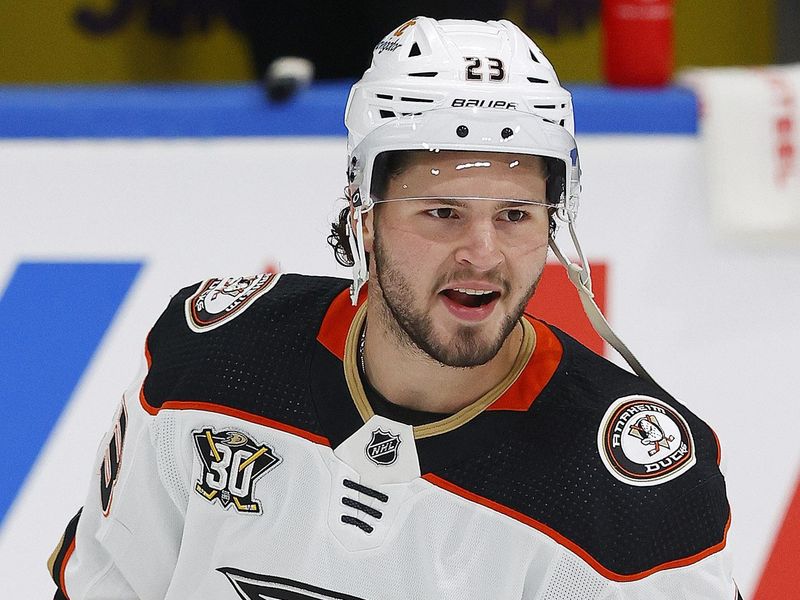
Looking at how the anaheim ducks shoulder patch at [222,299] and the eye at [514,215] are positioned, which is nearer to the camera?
the eye at [514,215]

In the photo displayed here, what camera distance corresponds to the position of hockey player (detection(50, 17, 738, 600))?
1.45 m

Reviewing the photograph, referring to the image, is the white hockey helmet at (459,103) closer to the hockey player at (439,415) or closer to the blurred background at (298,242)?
the hockey player at (439,415)

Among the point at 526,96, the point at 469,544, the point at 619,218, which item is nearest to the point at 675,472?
the point at 469,544

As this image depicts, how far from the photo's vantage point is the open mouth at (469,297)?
1.47 metres

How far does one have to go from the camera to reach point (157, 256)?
Result: 2172 millimetres

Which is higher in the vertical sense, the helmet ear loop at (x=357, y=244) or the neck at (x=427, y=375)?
the helmet ear loop at (x=357, y=244)

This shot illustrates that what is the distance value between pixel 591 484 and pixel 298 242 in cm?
86

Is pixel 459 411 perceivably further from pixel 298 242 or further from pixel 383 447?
pixel 298 242

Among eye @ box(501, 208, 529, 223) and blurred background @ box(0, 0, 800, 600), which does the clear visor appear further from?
blurred background @ box(0, 0, 800, 600)

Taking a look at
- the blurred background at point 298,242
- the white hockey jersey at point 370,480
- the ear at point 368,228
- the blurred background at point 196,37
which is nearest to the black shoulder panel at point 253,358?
the white hockey jersey at point 370,480

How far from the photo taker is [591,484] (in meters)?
1.47

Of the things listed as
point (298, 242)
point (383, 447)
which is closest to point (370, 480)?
point (383, 447)

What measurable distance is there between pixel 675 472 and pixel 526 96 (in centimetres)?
44

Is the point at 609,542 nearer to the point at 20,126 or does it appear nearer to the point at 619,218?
the point at 619,218
